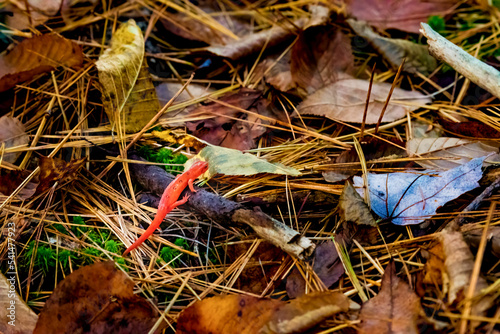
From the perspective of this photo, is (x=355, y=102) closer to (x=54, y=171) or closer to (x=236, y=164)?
(x=236, y=164)

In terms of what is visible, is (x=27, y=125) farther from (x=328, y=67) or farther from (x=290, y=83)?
(x=328, y=67)

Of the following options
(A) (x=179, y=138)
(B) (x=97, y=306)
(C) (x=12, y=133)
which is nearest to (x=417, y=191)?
(A) (x=179, y=138)

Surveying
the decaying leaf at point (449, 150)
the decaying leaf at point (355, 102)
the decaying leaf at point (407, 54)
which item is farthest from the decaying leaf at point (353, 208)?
the decaying leaf at point (407, 54)

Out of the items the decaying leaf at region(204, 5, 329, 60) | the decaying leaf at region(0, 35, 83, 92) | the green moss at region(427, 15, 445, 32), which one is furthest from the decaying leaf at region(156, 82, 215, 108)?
the green moss at region(427, 15, 445, 32)

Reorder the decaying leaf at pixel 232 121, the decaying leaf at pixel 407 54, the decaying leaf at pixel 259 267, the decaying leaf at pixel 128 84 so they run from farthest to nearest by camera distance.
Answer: the decaying leaf at pixel 407 54, the decaying leaf at pixel 232 121, the decaying leaf at pixel 128 84, the decaying leaf at pixel 259 267

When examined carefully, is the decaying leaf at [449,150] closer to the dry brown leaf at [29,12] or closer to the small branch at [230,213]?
the small branch at [230,213]

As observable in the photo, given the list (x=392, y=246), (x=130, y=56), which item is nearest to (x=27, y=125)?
(x=130, y=56)
